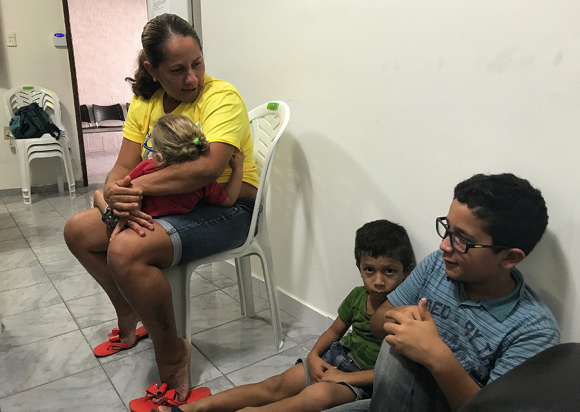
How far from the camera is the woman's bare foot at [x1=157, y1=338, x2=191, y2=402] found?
1.32 m

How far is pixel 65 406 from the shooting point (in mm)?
1346

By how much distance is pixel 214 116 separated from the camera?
55.3 inches

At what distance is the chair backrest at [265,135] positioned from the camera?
58.8 inches

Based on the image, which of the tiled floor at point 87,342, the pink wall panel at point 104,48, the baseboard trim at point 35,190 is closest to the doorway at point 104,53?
the pink wall panel at point 104,48

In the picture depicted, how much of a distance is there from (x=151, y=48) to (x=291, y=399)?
1.12m

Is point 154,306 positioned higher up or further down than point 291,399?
higher up

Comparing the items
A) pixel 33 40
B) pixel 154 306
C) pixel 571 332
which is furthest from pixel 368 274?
pixel 33 40

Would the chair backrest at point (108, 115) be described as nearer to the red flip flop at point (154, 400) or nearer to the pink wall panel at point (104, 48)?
the pink wall panel at point (104, 48)

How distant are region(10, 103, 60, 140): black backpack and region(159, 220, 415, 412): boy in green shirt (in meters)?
3.39

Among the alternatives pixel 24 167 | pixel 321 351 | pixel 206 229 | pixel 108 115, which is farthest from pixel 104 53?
pixel 321 351

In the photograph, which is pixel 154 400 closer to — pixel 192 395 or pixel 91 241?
pixel 192 395

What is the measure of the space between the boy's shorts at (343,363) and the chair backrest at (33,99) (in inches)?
151

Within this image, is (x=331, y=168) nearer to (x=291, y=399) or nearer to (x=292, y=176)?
(x=292, y=176)

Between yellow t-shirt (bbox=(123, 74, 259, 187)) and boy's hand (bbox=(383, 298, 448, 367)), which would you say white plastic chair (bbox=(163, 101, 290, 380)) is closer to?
yellow t-shirt (bbox=(123, 74, 259, 187))
